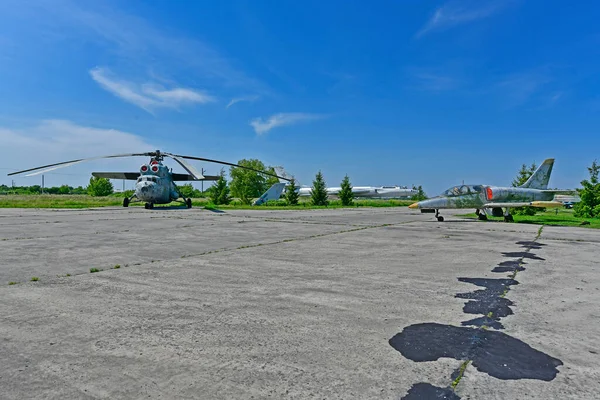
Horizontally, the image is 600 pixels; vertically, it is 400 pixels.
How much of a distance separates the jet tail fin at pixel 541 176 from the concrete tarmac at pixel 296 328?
16494 mm

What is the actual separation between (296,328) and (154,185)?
79.7 ft

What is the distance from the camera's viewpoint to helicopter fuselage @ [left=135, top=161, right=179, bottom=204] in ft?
82.5

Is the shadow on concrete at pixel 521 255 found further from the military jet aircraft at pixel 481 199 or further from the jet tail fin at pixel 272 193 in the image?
the jet tail fin at pixel 272 193

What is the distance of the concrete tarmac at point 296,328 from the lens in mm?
2412

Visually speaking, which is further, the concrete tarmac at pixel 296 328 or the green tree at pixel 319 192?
the green tree at pixel 319 192

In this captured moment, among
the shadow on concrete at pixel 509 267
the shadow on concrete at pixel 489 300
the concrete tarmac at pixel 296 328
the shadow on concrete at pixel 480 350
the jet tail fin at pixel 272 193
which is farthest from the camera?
the jet tail fin at pixel 272 193

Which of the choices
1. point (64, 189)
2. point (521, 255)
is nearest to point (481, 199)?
Answer: point (521, 255)

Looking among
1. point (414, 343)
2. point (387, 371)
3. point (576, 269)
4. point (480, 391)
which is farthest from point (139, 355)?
point (576, 269)

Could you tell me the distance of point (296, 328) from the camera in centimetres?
345

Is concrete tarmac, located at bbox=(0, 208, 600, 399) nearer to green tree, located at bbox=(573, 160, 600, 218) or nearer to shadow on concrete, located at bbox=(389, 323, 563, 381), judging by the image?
shadow on concrete, located at bbox=(389, 323, 563, 381)

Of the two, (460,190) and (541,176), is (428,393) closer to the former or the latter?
(460,190)

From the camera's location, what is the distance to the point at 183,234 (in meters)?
11.7

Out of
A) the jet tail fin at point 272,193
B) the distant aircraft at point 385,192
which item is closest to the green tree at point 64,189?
the distant aircraft at point 385,192

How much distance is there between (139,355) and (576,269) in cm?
733
